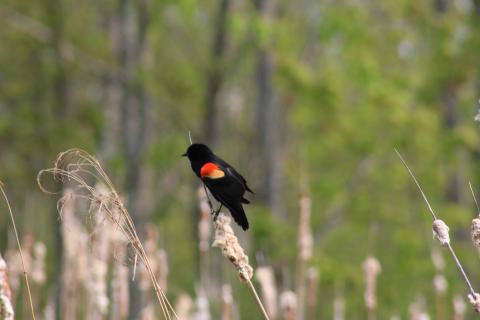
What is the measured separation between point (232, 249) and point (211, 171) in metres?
0.23

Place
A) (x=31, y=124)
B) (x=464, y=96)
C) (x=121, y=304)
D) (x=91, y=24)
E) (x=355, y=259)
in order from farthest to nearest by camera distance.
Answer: (x=355, y=259)
(x=464, y=96)
(x=91, y=24)
(x=31, y=124)
(x=121, y=304)

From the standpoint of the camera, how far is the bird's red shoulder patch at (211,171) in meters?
2.50

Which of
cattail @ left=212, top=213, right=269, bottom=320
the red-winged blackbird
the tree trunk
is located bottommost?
cattail @ left=212, top=213, right=269, bottom=320

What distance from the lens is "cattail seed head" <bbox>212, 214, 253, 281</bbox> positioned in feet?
7.86

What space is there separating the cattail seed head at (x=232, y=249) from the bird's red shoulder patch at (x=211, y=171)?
122 millimetres

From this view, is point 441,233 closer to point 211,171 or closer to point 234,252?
point 234,252

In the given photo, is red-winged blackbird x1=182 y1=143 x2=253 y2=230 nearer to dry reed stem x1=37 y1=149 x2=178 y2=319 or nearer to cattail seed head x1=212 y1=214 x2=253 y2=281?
cattail seed head x1=212 y1=214 x2=253 y2=281

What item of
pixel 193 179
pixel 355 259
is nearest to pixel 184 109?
pixel 193 179

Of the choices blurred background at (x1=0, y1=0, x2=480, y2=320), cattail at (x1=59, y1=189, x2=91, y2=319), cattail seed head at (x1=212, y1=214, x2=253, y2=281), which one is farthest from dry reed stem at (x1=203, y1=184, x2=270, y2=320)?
blurred background at (x1=0, y1=0, x2=480, y2=320)

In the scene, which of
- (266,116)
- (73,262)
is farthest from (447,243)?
(266,116)

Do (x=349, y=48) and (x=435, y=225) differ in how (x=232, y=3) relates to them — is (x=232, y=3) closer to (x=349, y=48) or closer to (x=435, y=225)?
(x=349, y=48)

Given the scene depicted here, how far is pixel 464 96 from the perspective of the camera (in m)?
18.7

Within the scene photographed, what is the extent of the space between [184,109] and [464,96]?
6296mm

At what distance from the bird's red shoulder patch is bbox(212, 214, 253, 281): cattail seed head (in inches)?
4.8
